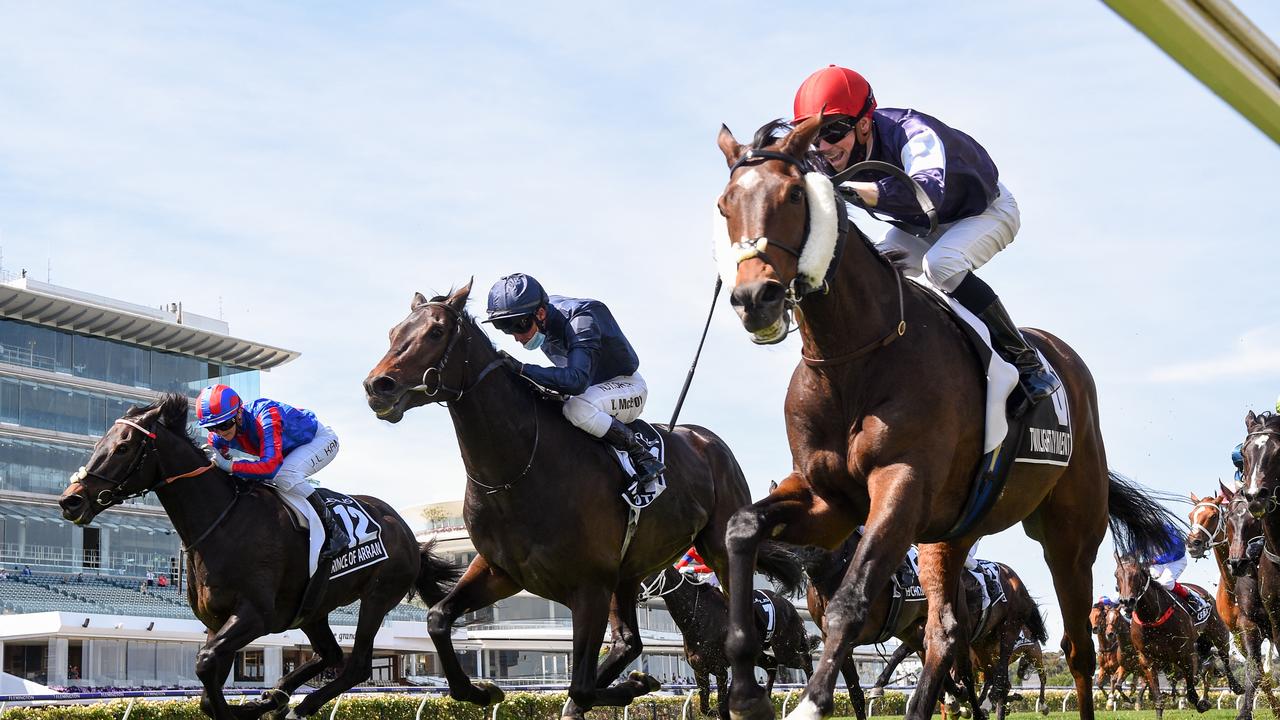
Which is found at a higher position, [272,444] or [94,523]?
[94,523]

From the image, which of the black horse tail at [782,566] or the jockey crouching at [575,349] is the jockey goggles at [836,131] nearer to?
the jockey crouching at [575,349]

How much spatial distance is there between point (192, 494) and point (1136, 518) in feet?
19.7

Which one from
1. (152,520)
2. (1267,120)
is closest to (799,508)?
(1267,120)

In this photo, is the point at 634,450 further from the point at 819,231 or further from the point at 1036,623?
the point at 1036,623

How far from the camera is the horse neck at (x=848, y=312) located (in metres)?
4.58

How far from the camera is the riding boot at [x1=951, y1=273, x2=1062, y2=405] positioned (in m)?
5.23

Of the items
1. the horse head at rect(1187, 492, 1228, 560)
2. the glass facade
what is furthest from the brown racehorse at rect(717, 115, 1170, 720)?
the glass facade

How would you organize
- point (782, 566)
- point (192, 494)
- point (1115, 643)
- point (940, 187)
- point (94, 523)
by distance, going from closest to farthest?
point (940, 187) → point (782, 566) → point (192, 494) → point (1115, 643) → point (94, 523)

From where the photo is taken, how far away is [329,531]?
31.4ft

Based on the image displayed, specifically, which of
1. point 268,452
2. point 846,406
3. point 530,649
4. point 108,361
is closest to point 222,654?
point 268,452

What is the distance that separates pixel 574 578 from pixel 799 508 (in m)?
2.66

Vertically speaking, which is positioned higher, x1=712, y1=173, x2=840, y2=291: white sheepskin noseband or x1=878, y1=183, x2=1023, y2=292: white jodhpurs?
x1=878, y1=183, x2=1023, y2=292: white jodhpurs

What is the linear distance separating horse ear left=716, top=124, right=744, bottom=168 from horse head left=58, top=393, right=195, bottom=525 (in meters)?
5.71

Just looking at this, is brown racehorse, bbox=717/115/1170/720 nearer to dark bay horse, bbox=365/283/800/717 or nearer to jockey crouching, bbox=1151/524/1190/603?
dark bay horse, bbox=365/283/800/717
